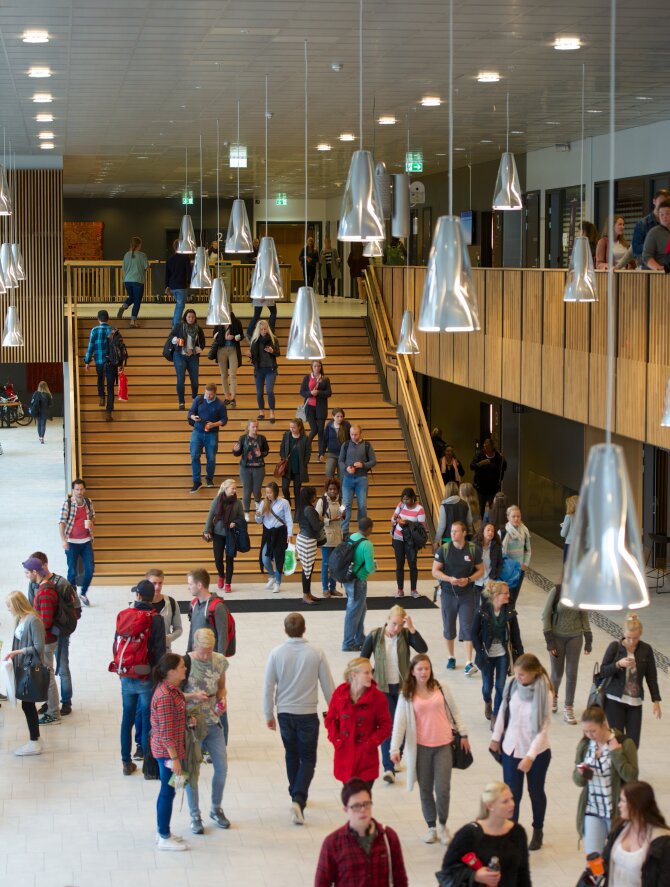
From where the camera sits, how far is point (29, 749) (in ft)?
36.2

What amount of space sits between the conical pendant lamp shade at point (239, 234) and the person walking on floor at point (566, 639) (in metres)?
4.60

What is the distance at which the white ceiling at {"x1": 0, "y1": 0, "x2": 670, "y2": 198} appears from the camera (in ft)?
39.1

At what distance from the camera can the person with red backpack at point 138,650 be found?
1007 centimetres

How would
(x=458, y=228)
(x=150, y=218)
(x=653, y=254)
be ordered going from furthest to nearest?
(x=150, y=218)
(x=653, y=254)
(x=458, y=228)

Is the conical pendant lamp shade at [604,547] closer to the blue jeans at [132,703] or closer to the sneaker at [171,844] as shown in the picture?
the sneaker at [171,844]

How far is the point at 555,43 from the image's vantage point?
13.4 meters

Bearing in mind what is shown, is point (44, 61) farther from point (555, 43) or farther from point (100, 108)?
point (555, 43)

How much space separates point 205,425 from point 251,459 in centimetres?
137

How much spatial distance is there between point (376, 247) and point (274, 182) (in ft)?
84.5

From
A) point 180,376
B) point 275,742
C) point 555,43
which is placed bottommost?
point 275,742

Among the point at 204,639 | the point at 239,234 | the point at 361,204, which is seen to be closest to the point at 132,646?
the point at 204,639

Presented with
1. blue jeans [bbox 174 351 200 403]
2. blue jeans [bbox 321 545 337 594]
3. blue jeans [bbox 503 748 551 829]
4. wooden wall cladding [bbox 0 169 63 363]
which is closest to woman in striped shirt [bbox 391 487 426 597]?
blue jeans [bbox 321 545 337 594]

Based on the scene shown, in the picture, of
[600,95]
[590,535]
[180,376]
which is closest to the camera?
[590,535]

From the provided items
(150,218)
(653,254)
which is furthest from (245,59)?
(150,218)
